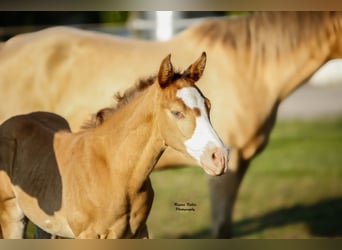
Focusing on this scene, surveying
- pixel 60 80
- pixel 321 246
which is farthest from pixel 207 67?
pixel 321 246

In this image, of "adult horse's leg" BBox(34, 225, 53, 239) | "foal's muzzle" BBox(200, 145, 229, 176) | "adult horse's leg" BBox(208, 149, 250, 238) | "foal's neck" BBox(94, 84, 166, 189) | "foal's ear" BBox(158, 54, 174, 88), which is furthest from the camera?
"adult horse's leg" BBox(208, 149, 250, 238)

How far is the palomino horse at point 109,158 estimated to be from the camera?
381 centimetres

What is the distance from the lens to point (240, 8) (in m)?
4.95

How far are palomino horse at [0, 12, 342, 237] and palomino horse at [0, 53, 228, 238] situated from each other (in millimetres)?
629

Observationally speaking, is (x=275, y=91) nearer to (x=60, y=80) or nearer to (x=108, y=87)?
(x=108, y=87)

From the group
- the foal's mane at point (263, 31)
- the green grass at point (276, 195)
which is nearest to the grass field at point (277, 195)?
the green grass at point (276, 195)

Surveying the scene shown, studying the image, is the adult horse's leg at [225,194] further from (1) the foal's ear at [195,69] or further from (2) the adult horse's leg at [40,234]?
(2) the adult horse's leg at [40,234]

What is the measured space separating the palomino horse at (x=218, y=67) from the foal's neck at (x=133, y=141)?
2.60 feet

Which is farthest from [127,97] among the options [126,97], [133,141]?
[133,141]

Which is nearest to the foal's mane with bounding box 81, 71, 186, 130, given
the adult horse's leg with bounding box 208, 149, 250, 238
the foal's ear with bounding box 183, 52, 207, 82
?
the foal's ear with bounding box 183, 52, 207, 82

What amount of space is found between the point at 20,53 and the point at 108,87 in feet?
2.11

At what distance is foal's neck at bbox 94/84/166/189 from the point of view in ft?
13.0

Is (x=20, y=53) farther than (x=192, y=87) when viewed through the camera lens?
Yes

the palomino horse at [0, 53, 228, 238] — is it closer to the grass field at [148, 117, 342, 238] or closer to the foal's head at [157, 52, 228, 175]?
the foal's head at [157, 52, 228, 175]
